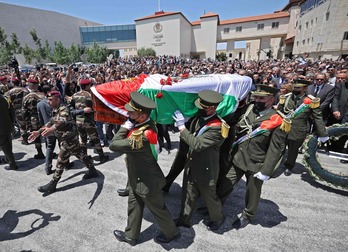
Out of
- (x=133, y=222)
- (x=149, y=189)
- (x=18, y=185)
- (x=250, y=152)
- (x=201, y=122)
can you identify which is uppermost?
(x=201, y=122)

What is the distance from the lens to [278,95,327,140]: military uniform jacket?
3451 millimetres

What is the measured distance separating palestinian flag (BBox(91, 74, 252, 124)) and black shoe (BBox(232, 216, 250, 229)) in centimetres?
146

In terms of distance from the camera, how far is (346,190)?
340 cm

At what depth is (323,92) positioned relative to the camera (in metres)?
4.76

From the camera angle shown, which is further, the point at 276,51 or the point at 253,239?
the point at 276,51

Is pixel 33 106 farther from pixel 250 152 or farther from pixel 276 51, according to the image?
pixel 276 51

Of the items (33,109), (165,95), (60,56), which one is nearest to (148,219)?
(165,95)

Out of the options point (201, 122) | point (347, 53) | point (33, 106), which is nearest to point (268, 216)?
point (201, 122)

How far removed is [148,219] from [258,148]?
6.15 ft

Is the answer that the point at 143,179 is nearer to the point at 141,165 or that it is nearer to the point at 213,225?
the point at 141,165

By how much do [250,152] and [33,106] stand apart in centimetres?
502

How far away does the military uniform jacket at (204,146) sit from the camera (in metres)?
2.14

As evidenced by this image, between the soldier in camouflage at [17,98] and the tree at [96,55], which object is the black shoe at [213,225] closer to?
the soldier in camouflage at [17,98]

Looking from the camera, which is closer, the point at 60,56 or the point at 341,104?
the point at 341,104
